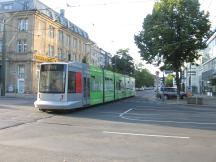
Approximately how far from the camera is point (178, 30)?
48031 millimetres

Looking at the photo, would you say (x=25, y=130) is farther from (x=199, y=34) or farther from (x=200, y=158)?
(x=199, y=34)

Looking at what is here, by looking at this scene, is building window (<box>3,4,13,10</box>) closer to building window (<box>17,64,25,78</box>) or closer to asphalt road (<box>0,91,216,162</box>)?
building window (<box>17,64,25,78</box>)

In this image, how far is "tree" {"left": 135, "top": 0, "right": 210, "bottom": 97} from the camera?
4738 cm

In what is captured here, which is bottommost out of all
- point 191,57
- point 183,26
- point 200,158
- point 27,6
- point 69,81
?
point 200,158

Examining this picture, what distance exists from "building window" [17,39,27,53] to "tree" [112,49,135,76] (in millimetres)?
45405

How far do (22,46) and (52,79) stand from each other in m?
39.9

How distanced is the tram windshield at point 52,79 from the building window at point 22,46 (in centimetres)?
3885

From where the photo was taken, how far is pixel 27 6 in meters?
60.8

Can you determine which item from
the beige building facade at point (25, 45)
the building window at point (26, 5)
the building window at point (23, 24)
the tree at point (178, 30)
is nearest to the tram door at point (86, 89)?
the tree at point (178, 30)

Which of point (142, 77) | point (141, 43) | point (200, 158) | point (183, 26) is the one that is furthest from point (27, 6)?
point (142, 77)

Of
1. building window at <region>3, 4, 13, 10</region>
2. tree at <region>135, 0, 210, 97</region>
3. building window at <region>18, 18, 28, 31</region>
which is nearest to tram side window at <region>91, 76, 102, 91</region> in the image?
tree at <region>135, 0, 210, 97</region>

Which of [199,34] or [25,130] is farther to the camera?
[199,34]

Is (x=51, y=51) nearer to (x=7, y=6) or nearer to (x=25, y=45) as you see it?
(x=25, y=45)

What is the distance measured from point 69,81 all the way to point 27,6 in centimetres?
4164
